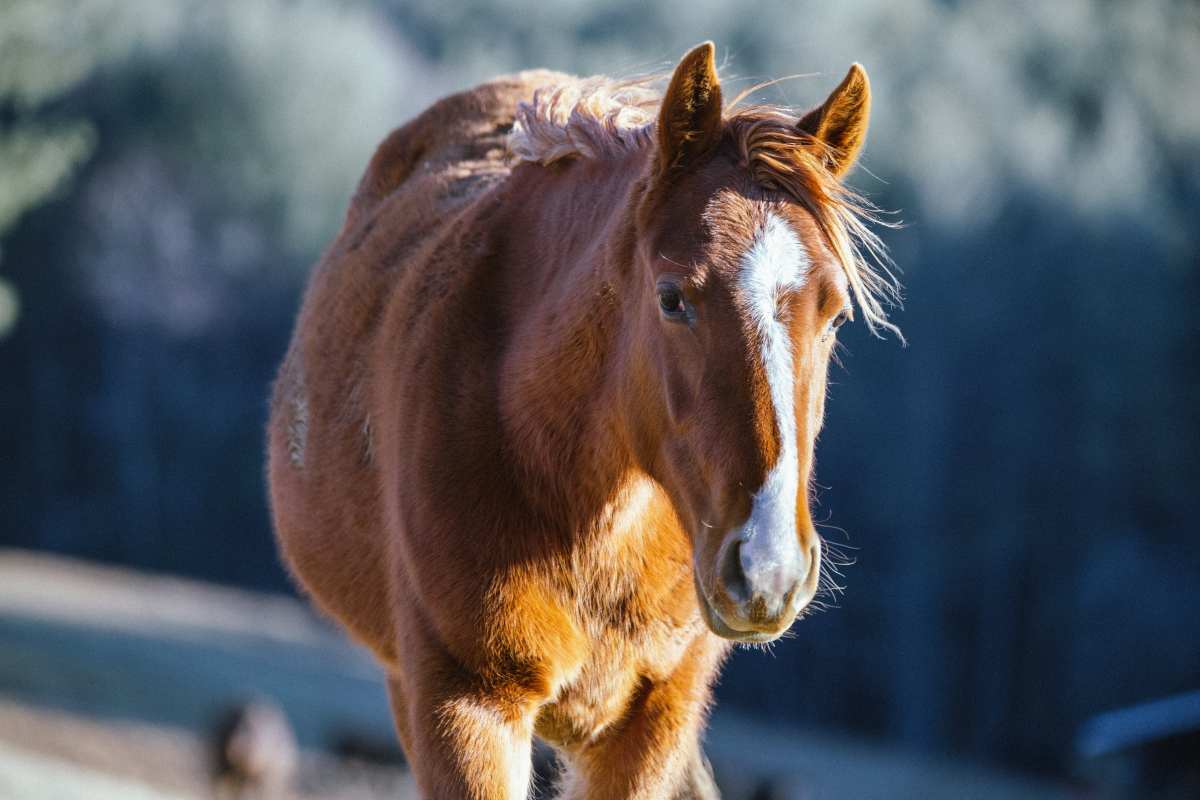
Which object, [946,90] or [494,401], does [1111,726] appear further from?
[946,90]

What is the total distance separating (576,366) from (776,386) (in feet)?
2.38

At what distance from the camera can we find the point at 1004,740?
16797 millimetres

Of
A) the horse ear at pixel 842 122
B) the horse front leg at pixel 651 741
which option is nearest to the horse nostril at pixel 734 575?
the horse ear at pixel 842 122

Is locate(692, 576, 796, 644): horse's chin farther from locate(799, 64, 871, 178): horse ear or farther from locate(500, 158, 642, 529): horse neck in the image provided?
locate(799, 64, 871, 178): horse ear

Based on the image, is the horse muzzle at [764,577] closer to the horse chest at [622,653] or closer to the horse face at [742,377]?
the horse face at [742,377]

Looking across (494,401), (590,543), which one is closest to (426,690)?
(590,543)

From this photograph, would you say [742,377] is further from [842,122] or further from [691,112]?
[842,122]

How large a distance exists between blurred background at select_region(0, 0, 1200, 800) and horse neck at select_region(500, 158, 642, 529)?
9.53 m

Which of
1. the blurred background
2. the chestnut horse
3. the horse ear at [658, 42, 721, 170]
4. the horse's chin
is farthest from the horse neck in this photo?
the blurred background

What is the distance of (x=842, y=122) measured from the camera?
2.60 metres

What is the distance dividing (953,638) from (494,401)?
627 inches

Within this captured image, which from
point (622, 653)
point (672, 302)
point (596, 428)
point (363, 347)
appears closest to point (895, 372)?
point (363, 347)

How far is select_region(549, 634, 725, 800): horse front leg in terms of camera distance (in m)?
3.07

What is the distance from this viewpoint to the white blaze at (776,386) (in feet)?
6.84
